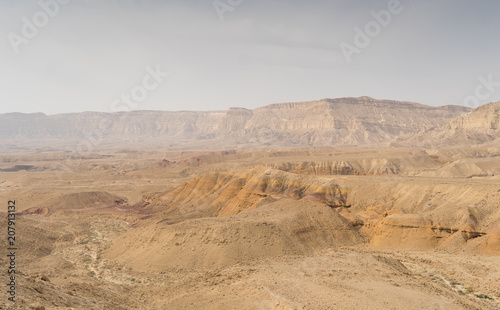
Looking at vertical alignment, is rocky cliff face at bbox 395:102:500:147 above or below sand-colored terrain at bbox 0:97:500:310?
above

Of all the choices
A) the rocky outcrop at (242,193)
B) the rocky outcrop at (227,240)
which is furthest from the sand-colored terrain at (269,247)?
the rocky outcrop at (242,193)

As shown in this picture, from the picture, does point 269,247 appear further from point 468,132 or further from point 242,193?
point 468,132

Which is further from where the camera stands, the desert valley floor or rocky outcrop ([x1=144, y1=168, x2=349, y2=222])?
rocky outcrop ([x1=144, y1=168, x2=349, y2=222])

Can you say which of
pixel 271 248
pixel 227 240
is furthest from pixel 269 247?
pixel 227 240

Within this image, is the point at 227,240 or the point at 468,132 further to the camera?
the point at 468,132

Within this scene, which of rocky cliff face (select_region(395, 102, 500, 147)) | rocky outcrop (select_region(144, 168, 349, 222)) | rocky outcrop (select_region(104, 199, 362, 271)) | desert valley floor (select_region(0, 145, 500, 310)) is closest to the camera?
desert valley floor (select_region(0, 145, 500, 310))

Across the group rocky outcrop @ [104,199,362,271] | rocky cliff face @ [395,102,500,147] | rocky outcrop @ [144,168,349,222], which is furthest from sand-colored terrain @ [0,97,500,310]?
rocky cliff face @ [395,102,500,147]

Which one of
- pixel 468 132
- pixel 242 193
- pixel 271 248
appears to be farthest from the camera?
pixel 468 132

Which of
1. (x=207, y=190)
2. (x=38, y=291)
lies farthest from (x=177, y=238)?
(x=207, y=190)

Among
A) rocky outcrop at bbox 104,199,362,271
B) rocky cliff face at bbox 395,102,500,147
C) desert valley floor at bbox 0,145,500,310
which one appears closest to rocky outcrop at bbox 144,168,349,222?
desert valley floor at bbox 0,145,500,310

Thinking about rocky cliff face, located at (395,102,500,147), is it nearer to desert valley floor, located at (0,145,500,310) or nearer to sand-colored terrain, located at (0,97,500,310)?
sand-colored terrain, located at (0,97,500,310)

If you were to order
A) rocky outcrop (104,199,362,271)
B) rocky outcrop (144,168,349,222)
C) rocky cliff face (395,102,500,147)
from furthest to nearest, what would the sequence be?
1. rocky cliff face (395,102,500,147)
2. rocky outcrop (144,168,349,222)
3. rocky outcrop (104,199,362,271)

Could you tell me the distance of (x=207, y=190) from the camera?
58062mm

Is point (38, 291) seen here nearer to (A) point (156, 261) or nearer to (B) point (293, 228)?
(A) point (156, 261)
